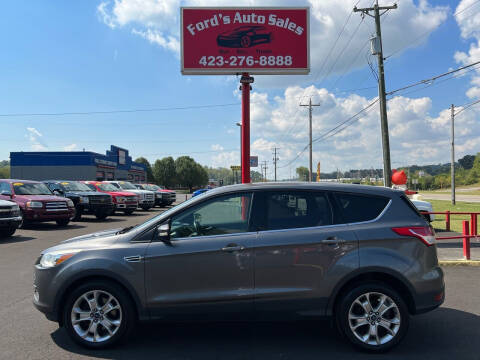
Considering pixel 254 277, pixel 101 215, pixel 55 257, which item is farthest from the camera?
pixel 101 215

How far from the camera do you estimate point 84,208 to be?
60.1 ft

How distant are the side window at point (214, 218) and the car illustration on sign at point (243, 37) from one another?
1164 centimetres

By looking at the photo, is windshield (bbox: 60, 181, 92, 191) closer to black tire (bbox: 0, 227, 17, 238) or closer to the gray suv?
black tire (bbox: 0, 227, 17, 238)

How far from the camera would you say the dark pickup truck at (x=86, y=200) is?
720 inches

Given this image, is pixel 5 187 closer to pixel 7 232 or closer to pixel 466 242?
pixel 7 232

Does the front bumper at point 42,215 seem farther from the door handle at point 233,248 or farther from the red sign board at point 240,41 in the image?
the door handle at point 233,248

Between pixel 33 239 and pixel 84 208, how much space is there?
6083 mm

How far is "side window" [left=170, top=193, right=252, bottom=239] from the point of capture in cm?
417

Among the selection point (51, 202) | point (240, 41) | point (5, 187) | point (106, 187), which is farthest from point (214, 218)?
point (106, 187)

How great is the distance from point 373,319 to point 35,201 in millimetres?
13747

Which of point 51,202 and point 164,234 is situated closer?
point 164,234

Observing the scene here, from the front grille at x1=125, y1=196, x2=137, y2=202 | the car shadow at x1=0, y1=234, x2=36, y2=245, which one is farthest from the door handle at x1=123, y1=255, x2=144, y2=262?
the front grille at x1=125, y1=196, x2=137, y2=202

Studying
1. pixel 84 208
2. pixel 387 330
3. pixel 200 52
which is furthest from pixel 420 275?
pixel 84 208

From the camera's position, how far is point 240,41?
48.4 ft
